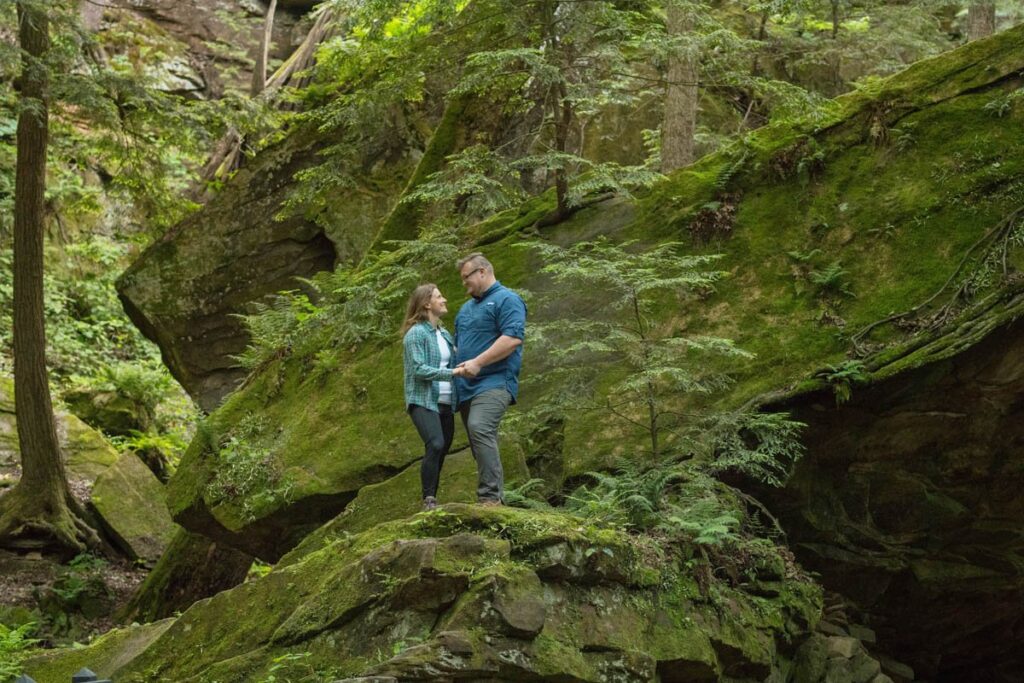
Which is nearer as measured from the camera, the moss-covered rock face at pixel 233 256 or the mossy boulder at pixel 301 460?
the mossy boulder at pixel 301 460

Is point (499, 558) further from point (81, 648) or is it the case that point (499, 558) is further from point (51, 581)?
point (51, 581)

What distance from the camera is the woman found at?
6696mm

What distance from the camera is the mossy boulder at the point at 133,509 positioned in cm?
1488

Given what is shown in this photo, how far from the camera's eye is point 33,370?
13.2m

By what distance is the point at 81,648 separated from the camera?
24.6 ft

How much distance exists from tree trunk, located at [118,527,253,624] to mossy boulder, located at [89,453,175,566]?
187 cm

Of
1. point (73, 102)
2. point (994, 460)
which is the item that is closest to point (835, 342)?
point (994, 460)

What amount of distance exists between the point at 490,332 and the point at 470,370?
1.31ft

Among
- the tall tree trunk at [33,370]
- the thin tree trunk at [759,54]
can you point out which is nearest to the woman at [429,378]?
the tall tree trunk at [33,370]

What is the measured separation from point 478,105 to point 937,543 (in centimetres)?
738

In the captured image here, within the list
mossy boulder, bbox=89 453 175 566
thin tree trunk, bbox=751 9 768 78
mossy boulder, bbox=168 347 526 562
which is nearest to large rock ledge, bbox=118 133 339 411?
mossy boulder, bbox=89 453 175 566

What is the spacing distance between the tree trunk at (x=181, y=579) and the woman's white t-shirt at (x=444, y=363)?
680 centimetres

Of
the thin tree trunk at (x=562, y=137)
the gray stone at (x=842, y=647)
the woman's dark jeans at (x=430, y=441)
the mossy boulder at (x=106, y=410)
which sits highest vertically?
the thin tree trunk at (x=562, y=137)

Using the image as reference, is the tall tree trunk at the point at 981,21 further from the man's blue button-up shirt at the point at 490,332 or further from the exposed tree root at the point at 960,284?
the man's blue button-up shirt at the point at 490,332
